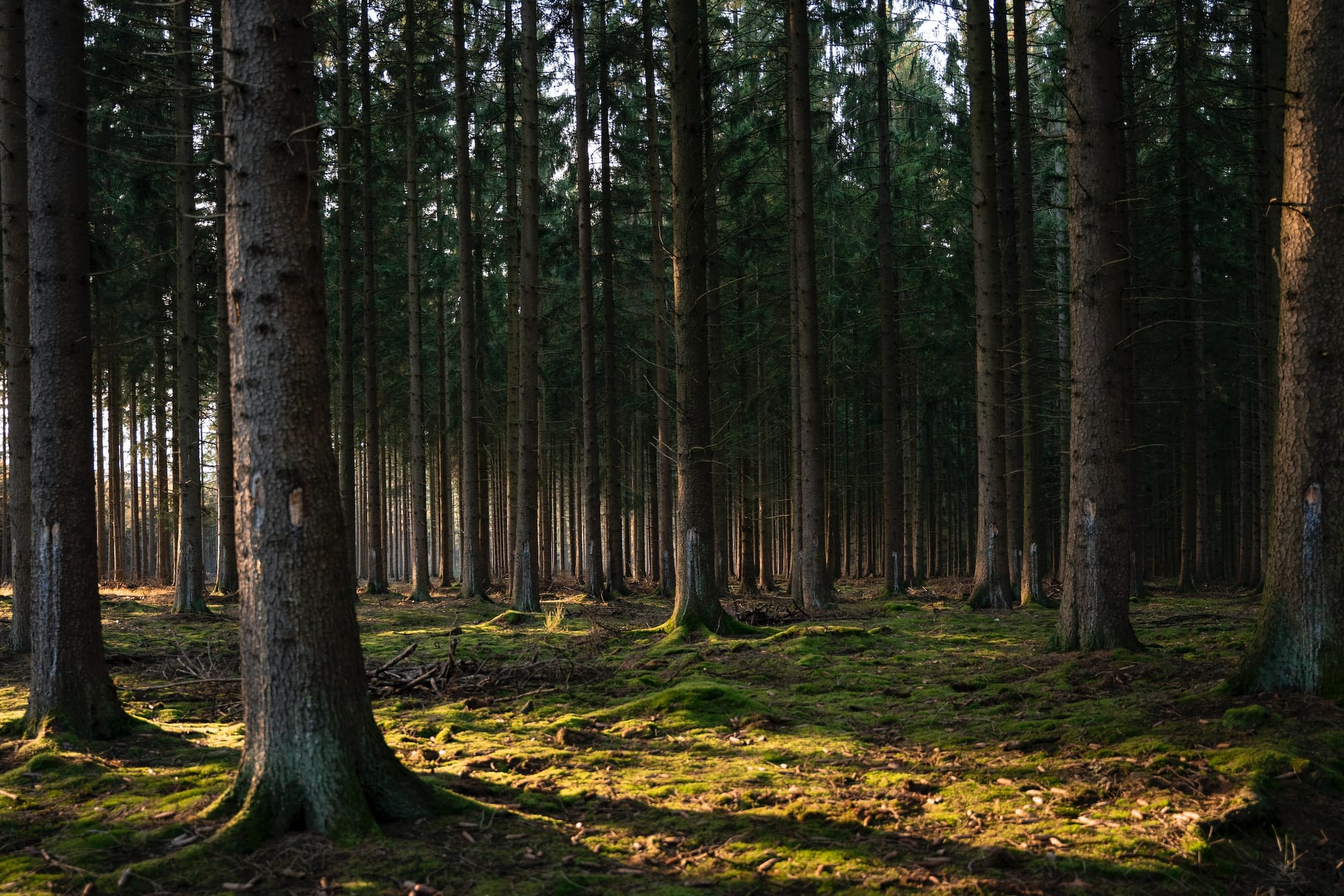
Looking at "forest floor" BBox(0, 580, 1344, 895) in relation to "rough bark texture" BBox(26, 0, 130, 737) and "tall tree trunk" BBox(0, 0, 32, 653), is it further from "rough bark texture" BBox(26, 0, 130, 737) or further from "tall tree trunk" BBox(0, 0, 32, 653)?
"tall tree trunk" BBox(0, 0, 32, 653)

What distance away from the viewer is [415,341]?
19.7 m

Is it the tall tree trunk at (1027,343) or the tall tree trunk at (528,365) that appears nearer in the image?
the tall tree trunk at (1027,343)

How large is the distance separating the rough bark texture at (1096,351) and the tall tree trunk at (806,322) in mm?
6270

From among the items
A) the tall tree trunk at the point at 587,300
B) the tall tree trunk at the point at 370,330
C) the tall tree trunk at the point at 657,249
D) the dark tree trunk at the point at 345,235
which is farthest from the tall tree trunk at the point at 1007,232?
the dark tree trunk at the point at 345,235

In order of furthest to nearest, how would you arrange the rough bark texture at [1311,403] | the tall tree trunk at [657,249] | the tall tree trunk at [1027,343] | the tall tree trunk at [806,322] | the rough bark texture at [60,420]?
the tall tree trunk at [657,249]
the tall tree trunk at [1027,343]
the tall tree trunk at [806,322]
the rough bark texture at [60,420]
the rough bark texture at [1311,403]

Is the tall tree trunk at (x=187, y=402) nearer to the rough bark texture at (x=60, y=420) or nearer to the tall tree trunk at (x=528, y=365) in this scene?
the tall tree trunk at (x=528, y=365)

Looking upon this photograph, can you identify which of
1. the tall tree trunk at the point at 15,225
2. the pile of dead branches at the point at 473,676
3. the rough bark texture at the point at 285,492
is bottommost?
the pile of dead branches at the point at 473,676

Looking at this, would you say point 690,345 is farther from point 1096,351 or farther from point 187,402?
point 187,402

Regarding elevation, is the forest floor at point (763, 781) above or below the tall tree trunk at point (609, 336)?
below

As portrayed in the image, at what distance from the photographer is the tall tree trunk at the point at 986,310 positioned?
604 inches

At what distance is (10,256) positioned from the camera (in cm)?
985

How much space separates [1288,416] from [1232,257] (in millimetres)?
25337

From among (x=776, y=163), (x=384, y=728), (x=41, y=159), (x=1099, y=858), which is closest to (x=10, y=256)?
(x=41, y=159)

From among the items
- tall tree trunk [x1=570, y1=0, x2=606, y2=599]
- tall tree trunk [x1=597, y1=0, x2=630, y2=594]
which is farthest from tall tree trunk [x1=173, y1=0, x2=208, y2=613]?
tall tree trunk [x1=597, y1=0, x2=630, y2=594]
